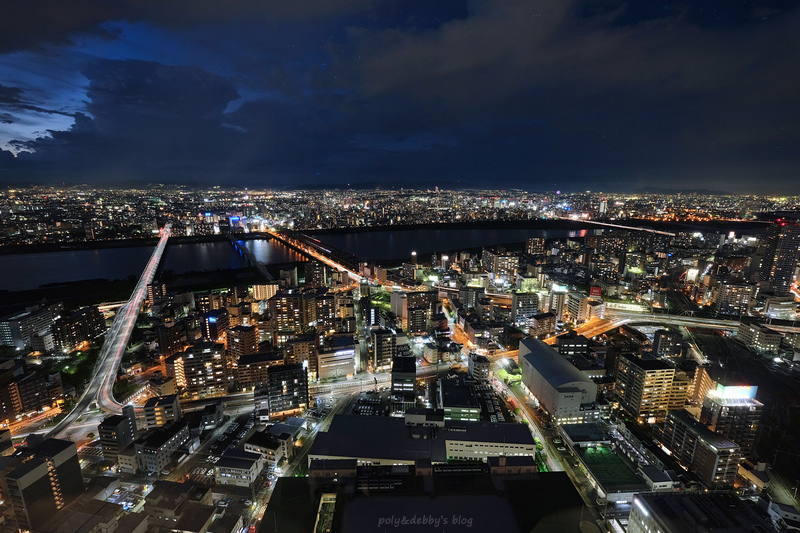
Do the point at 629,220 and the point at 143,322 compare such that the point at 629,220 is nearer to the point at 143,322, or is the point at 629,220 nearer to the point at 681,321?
the point at 681,321

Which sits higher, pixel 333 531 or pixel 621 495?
pixel 333 531

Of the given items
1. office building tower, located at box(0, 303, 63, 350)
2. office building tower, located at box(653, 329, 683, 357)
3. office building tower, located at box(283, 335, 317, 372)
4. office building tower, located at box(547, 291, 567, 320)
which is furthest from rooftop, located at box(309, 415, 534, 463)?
office building tower, located at box(0, 303, 63, 350)

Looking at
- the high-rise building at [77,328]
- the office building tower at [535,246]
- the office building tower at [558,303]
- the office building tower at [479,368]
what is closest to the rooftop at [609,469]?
the office building tower at [479,368]

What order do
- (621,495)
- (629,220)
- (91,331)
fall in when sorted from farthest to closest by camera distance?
(629,220), (91,331), (621,495)

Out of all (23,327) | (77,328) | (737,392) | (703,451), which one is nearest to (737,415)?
(737,392)

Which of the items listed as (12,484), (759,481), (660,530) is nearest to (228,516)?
(12,484)

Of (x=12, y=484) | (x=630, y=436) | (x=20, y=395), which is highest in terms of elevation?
(x=12, y=484)

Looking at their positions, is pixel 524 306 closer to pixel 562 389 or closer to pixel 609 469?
pixel 562 389
